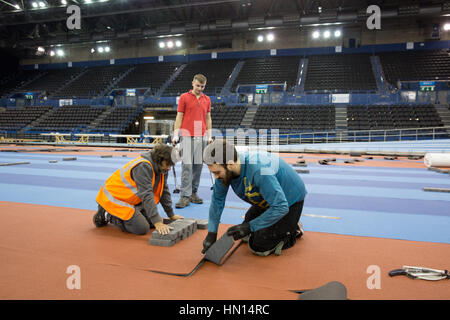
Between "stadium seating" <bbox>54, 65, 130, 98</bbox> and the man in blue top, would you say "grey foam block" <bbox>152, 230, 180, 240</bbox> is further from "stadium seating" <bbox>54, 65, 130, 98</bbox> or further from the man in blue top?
"stadium seating" <bbox>54, 65, 130, 98</bbox>

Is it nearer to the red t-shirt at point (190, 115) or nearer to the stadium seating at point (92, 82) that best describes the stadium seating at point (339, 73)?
the stadium seating at point (92, 82)

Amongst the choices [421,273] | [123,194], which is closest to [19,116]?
[123,194]

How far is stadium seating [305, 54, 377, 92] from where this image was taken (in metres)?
22.3

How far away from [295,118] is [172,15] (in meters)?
16.1

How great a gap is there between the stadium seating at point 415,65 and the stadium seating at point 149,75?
19.6m

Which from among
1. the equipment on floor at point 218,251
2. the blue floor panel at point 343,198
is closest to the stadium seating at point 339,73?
the blue floor panel at point 343,198

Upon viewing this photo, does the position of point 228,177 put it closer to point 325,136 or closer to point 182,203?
point 182,203

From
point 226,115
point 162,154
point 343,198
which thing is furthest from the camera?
point 226,115

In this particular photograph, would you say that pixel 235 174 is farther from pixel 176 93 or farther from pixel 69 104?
pixel 69 104

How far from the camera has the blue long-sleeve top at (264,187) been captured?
2180 mm

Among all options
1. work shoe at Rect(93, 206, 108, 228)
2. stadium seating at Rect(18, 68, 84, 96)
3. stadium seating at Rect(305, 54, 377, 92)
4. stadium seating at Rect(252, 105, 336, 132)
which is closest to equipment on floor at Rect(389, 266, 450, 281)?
work shoe at Rect(93, 206, 108, 228)

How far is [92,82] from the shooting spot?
1189 inches

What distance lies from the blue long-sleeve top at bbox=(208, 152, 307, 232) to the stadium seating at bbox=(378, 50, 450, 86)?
23865 millimetres
